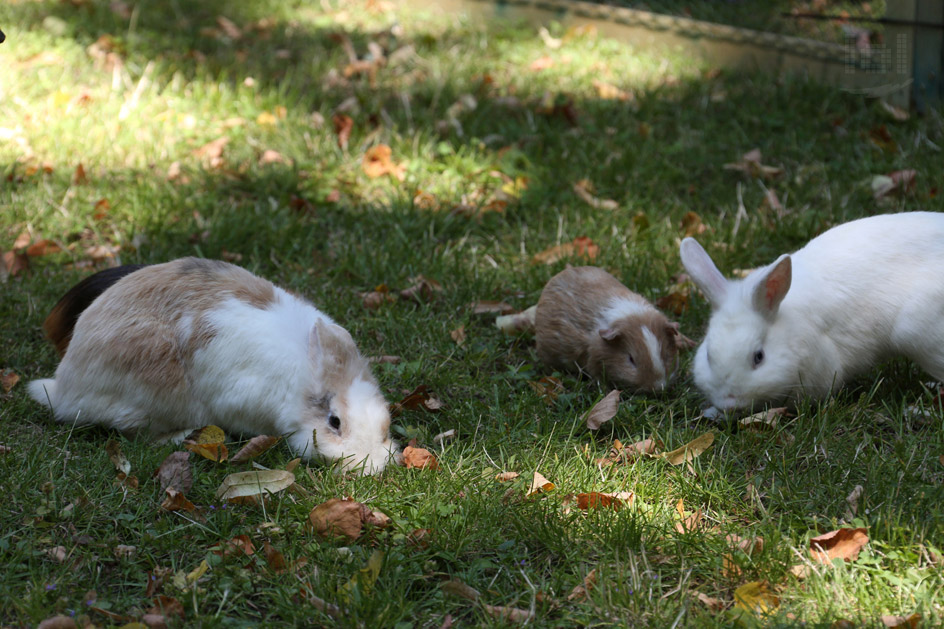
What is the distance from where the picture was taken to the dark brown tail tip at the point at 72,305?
3469 millimetres

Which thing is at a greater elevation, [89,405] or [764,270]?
[764,270]

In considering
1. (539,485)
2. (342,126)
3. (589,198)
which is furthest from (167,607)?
(342,126)

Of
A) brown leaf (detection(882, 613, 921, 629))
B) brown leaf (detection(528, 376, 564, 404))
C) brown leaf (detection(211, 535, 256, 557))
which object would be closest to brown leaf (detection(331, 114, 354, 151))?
brown leaf (detection(528, 376, 564, 404))

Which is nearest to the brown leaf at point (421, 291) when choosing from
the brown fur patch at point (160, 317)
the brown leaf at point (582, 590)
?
the brown fur patch at point (160, 317)

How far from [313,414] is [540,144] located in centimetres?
285

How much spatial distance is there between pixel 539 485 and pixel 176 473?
1.12 meters

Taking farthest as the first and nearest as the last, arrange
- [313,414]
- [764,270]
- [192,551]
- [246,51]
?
[246,51], [764,270], [313,414], [192,551]

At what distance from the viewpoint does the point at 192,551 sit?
2.57 meters

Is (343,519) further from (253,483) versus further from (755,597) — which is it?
(755,597)

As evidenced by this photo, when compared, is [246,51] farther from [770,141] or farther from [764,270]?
[764,270]

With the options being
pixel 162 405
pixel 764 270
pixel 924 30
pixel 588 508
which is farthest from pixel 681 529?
pixel 924 30

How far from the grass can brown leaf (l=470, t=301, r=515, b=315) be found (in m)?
0.04

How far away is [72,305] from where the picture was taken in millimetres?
3473

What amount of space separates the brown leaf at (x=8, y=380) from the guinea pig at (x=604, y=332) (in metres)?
1.98
